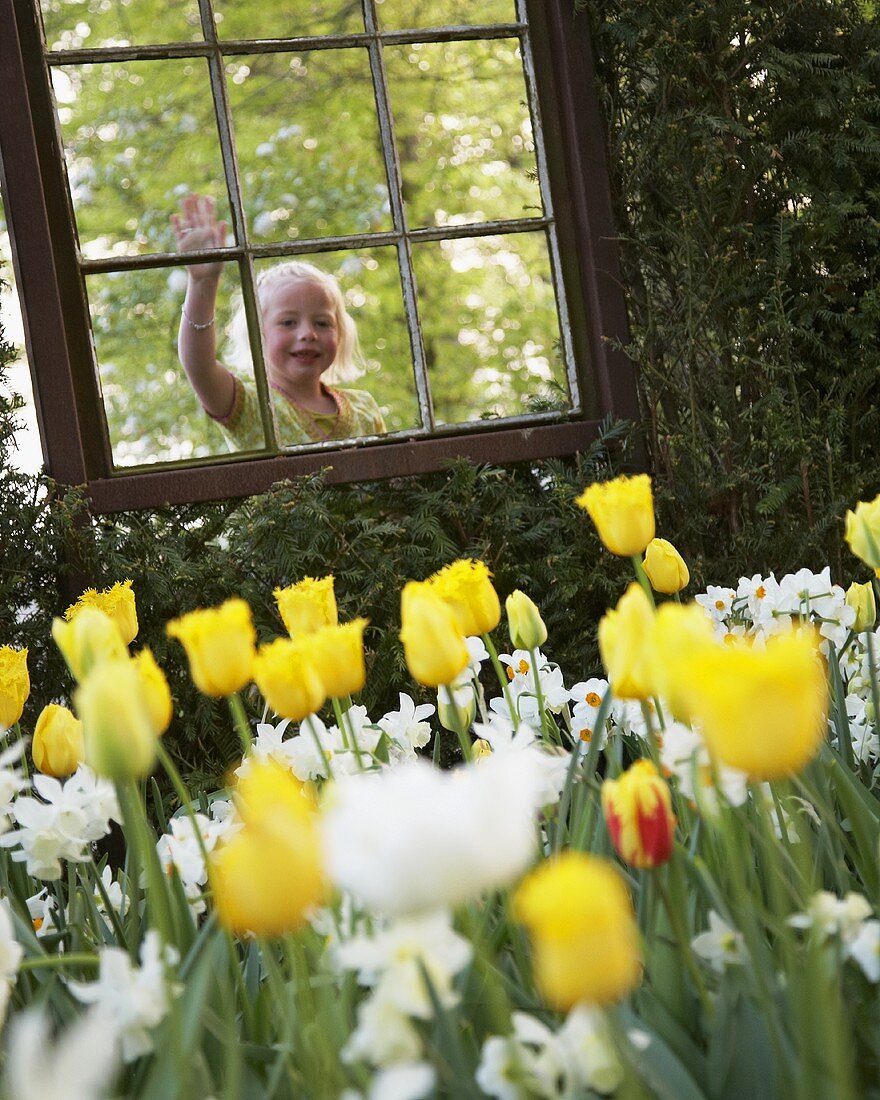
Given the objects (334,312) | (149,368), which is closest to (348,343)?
(334,312)

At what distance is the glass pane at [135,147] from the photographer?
7.32ft

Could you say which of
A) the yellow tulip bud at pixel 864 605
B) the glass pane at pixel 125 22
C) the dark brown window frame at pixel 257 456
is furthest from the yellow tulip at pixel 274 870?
the glass pane at pixel 125 22

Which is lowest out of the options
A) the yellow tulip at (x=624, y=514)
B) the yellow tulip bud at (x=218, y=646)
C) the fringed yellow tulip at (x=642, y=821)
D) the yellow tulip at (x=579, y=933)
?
A: the fringed yellow tulip at (x=642, y=821)

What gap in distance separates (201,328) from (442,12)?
81 centimetres

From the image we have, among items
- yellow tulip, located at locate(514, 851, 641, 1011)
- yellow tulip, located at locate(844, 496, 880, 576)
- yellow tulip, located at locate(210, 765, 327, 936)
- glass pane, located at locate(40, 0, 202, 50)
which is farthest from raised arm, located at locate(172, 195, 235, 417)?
yellow tulip, located at locate(514, 851, 641, 1011)

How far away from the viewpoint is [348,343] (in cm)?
238

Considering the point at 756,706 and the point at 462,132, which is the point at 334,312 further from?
the point at 756,706

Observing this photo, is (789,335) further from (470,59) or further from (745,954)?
(745,954)

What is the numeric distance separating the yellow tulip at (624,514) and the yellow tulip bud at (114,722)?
1.41 feet

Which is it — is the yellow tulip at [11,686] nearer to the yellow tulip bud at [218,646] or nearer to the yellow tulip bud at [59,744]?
the yellow tulip bud at [59,744]

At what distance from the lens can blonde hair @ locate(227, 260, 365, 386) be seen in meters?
2.30

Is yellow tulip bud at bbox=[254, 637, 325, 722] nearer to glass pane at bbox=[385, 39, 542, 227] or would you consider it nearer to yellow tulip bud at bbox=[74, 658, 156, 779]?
yellow tulip bud at bbox=[74, 658, 156, 779]

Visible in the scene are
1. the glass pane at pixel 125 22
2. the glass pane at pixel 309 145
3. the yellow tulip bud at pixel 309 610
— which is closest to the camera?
the yellow tulip bud at pixel 309 610

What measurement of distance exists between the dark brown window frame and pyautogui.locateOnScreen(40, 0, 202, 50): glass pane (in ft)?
0.22
